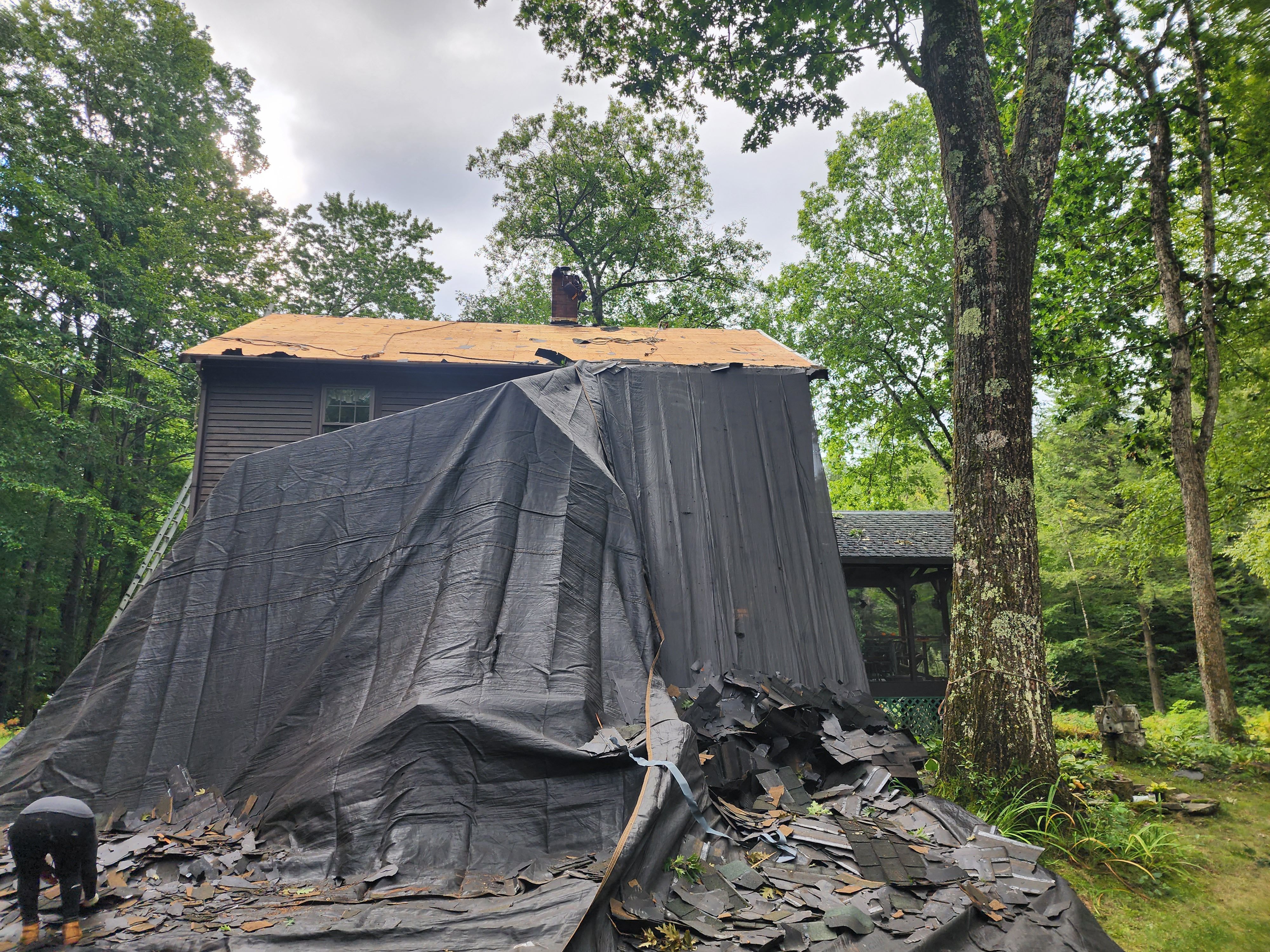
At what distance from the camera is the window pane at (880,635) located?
14094 mm

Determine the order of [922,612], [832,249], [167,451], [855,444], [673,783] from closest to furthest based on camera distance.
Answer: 1. [673,783]
2. [167,451]
3. [832,249]
4. [855,444]
5. [922,612]

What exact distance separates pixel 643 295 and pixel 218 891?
61.4 feet

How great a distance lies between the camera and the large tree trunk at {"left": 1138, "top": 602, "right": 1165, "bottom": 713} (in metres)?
15.9

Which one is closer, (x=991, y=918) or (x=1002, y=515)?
(x=991, y=918)

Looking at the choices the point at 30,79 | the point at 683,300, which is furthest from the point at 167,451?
the point at 683,300

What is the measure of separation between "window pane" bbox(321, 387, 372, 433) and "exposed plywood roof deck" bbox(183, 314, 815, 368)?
546 mm

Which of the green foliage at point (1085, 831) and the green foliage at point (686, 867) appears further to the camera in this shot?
the green foliage at point (1085, 831)

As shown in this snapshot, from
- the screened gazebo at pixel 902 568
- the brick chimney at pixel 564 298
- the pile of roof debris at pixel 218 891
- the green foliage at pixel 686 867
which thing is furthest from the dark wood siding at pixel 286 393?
the green foliage at pixel 686 867

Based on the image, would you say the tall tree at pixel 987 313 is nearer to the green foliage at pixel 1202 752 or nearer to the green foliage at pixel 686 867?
the green foliage at pixel 686 867

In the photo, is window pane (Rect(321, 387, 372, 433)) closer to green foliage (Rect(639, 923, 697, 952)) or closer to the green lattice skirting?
green foliage (Rect(639, 923, 697, 952))

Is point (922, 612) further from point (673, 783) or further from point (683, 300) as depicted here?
point (673, 783)

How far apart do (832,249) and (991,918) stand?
52.8 ft

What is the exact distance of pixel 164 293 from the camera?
13844 mm

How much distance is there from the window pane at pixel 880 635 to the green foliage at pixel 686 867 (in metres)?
9.61
